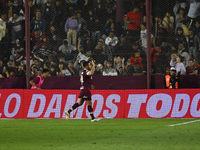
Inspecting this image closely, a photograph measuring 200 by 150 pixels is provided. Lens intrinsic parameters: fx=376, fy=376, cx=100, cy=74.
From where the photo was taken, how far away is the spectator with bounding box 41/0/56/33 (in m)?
16.5

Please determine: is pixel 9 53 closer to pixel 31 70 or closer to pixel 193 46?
pixel 31 70

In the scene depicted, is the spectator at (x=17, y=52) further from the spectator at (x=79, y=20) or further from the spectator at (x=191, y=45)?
the spectator at (x=191, y=45)

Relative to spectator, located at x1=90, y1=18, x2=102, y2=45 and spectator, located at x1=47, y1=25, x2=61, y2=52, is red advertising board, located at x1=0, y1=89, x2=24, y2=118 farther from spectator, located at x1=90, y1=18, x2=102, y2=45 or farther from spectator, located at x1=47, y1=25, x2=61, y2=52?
spectator, located at x1=90, y1=18, x2=102, y2=45

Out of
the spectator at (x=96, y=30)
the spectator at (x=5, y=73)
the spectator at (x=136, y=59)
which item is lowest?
the spectator at (x=5, y=73)

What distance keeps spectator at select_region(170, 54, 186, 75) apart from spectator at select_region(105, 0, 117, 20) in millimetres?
3111

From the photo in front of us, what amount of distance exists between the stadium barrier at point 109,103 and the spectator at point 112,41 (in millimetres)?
2456

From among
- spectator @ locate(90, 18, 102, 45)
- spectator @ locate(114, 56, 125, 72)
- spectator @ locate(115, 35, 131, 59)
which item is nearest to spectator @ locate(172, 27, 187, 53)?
spectator @ locate(115, 35, 131, 59)

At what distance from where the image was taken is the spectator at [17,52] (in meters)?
16.6

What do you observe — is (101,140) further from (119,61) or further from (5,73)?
(5,73)

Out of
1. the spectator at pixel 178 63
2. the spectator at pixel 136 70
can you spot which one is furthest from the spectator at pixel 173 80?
the spectator at pixel 136 70

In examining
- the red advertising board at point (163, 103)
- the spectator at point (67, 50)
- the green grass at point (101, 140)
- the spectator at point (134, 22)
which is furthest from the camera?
the spectator at point (67, 50)

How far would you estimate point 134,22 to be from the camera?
51.8 feet

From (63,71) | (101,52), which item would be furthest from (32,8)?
(101,52)

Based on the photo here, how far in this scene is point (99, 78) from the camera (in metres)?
16.2
